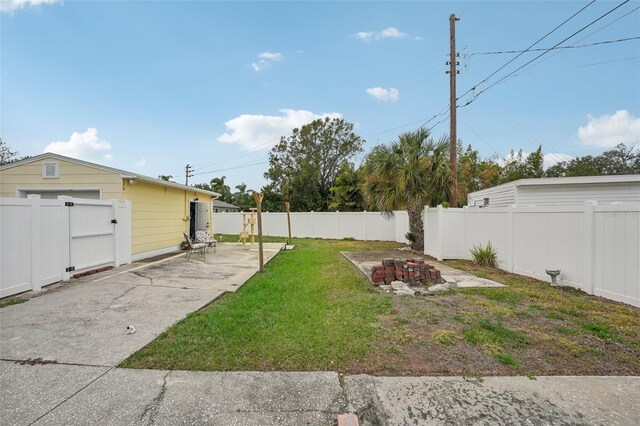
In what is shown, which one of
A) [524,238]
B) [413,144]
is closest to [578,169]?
[413,144]

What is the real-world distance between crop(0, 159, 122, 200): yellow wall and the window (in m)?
0.08

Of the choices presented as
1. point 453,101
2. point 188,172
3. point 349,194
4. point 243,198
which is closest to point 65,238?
point 453,101

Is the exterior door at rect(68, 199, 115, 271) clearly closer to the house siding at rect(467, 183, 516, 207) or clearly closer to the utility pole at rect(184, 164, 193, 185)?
the house siding at rect(467, 183, 516, 207)

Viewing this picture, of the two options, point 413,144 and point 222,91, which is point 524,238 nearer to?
point 413,144

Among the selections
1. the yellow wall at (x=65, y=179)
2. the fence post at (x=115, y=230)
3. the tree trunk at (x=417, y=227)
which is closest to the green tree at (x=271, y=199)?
the tree trunk at (x=417, y=227)

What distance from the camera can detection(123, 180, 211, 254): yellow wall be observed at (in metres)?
8.62

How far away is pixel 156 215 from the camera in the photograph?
9.75 m

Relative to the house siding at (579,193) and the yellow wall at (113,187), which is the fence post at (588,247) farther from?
the yellow wall at (113,187)

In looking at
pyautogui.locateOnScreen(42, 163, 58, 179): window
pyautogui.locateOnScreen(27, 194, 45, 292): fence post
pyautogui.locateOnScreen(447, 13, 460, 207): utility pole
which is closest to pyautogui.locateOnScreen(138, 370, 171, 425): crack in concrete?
pyautogui.locateOnScreen(27, 194, 45, 292): fence post

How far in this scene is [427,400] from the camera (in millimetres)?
2191

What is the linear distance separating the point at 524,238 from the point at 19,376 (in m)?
8.30

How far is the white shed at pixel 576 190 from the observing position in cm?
1061

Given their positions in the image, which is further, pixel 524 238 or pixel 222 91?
pixel 222 91

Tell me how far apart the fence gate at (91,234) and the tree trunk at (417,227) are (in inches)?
370
